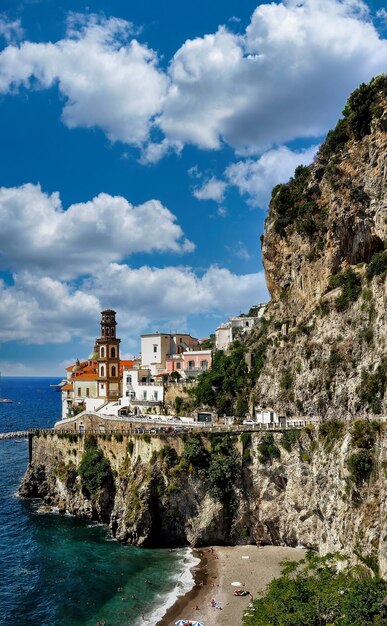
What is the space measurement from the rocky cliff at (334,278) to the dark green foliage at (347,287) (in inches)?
3.8

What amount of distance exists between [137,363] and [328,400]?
133ft

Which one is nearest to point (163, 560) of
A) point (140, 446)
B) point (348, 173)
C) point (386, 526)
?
point (140, 446)

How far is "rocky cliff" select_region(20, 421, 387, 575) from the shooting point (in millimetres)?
37688

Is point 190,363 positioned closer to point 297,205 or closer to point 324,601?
point 297,205

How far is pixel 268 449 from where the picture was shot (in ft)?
145

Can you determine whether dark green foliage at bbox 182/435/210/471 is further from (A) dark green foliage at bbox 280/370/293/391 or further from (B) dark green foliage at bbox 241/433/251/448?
(A) dark green foliage at bbox 280/370/293/391

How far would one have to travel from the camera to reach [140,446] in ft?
166

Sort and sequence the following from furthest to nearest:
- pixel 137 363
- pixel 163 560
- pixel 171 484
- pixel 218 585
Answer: pixel 137 363, pixel 171 484, pixel 163 560, pixel 218 585

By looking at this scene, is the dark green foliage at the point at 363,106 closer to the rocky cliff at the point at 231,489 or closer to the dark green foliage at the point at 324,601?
the rocky cliff at the point at 231,489

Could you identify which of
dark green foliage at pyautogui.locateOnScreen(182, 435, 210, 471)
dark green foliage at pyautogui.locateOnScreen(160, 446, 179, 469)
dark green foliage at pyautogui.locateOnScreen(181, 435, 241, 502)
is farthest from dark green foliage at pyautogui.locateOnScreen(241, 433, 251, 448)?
dark green foliage at pyautogui.locateOnScreen(160, 446, 179, 469)

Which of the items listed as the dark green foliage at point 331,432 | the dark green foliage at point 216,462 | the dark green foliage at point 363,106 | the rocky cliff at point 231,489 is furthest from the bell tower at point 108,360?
the dark green foliage at point 331,432

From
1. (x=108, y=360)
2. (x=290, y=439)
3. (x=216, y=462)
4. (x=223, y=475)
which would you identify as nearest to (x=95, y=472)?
(x=216, y=462)

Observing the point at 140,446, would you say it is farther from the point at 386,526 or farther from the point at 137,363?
the point at 137,363

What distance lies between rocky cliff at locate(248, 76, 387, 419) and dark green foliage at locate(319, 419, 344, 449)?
5567mm
